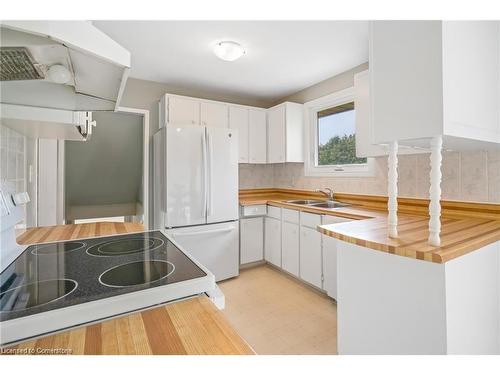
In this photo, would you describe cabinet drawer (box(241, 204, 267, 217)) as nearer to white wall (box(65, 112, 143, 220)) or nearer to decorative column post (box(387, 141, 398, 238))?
white wall (box(65, 112, 143, 220))

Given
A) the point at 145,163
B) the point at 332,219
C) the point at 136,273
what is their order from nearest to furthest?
the point at 136,273
the point at 332,219
the point at 145,163

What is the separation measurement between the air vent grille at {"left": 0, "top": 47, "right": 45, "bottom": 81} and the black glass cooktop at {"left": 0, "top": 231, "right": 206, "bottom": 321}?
23.4 inches

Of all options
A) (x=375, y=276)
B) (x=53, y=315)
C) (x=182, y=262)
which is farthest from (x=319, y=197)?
(x=53, y=315)

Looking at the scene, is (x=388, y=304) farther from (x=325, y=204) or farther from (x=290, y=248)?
(x=325, y=204)

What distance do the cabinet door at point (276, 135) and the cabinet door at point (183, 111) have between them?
3.40ft

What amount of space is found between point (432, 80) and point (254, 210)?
91.3 inches

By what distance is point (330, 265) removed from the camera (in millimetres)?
2312

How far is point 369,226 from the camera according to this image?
58.0 inches

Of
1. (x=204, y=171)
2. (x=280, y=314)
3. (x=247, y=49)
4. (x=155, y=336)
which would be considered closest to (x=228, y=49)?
(x=247, y=49)

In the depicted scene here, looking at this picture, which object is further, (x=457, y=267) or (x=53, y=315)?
(x=457, y=267)

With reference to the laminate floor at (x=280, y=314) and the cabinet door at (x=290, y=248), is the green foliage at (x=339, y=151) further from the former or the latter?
the laminate floor at (x=280, y=314)
